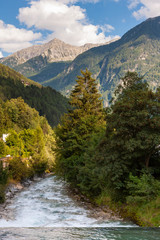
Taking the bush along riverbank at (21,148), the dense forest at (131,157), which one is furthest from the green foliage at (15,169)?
the dense forest at (131,157)

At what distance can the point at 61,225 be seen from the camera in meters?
16.9

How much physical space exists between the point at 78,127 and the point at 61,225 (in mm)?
13559

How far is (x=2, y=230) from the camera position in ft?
48.6

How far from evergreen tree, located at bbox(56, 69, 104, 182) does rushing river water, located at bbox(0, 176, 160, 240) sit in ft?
17.5

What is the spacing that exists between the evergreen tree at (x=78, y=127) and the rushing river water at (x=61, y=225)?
17.5 feet

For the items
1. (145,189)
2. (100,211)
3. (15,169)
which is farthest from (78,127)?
(15,169)

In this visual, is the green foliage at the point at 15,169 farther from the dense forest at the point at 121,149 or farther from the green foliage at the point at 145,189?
the green foliage at the point at 145,189

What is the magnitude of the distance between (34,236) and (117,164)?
8.21 m

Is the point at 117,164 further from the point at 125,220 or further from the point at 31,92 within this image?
the point at 31,92

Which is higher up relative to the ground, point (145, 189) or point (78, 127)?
point (78, 127)

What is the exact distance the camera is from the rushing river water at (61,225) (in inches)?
523

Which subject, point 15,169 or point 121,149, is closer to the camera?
point 121,149

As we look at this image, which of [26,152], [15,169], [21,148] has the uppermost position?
[21,148]

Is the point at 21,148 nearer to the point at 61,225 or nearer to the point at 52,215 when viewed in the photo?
the point at 52,215
